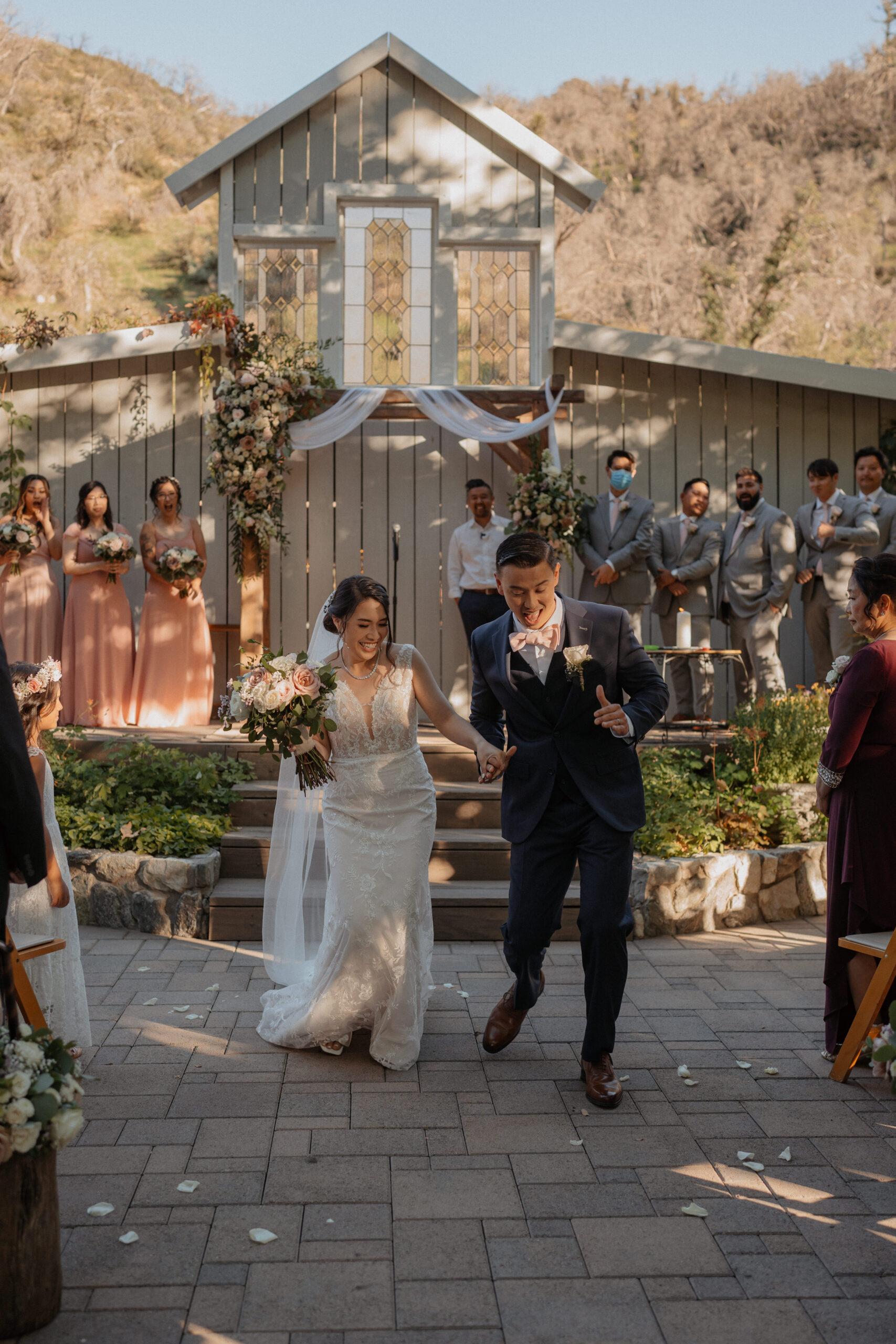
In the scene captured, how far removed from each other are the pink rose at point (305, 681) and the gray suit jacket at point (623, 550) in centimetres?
542

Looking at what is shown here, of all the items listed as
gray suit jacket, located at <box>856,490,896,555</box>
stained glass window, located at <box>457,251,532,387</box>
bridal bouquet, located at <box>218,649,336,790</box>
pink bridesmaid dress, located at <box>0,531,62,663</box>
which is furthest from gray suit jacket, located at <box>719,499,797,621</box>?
pink bridesmaid dress, located at <box>0,531,62,663</box>

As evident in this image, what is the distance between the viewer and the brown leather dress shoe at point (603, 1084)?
13.6ft

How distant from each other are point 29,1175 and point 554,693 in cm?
239

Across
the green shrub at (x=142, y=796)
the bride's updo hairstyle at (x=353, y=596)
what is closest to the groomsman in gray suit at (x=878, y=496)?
the green shrub at (x=142, y=796)

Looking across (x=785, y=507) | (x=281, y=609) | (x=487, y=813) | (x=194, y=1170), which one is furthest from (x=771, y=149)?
(x=194, y=1170)

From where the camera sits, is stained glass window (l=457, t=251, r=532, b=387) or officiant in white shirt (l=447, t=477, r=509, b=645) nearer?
Answer: officiant in white shirt (l=447, t=477, r=509, b=645)

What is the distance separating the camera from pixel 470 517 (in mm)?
11117

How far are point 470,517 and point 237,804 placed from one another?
4.54m

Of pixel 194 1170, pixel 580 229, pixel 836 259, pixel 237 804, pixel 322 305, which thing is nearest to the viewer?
pixel 194 1170

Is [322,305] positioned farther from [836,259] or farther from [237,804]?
[836,259]

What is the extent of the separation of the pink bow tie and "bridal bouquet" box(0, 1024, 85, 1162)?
7.10 ft

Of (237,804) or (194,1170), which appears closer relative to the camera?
(194,1170)

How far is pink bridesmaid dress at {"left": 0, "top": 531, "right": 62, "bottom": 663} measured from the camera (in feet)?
32.3

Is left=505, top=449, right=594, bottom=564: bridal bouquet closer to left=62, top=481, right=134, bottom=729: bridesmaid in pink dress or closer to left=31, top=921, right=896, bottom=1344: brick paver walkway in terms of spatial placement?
left=62, top=481, right=134, bottom=729: bridesmaid in pink dress
